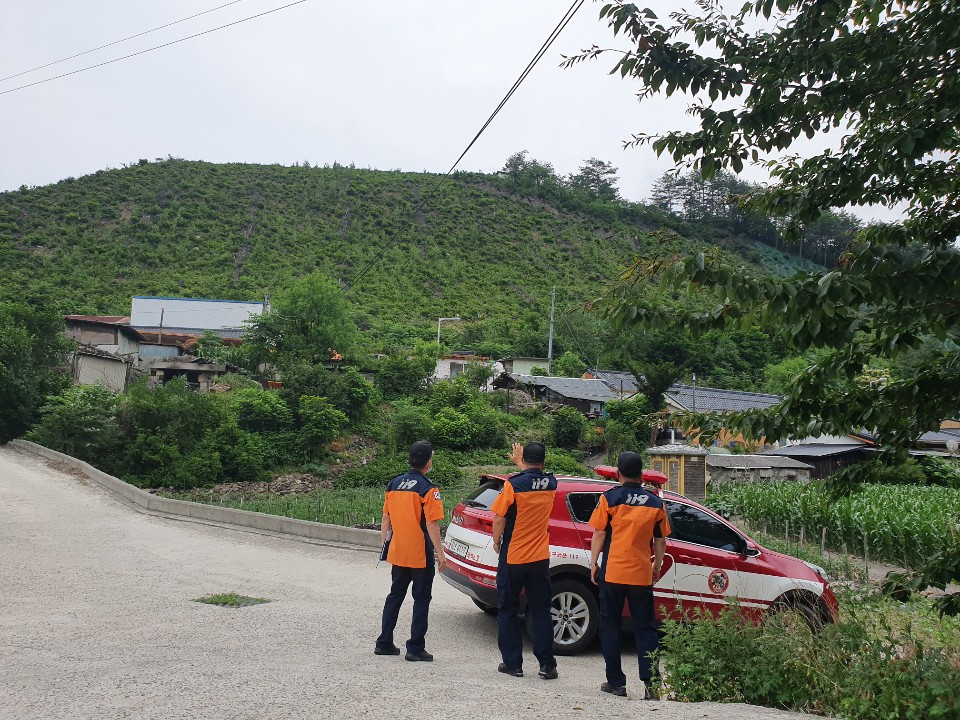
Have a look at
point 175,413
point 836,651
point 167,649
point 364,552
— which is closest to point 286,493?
point 175,413

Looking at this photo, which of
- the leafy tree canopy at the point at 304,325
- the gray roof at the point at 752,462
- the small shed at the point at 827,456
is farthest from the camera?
the leafy tree canopy at the point at 304,325

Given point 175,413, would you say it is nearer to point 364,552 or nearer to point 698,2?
point 364,552

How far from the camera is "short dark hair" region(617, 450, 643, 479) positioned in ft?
21.1

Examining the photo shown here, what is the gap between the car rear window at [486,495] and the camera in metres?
8.56

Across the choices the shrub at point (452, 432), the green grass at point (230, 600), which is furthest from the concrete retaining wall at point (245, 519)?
the shrub at point (452, 432)

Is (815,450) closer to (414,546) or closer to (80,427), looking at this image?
(80,427)

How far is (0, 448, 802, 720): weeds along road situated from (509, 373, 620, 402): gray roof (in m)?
31.4

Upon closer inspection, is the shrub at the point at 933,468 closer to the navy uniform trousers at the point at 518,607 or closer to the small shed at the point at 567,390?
the small shed at the point at 567,390

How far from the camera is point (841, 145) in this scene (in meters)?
5.59

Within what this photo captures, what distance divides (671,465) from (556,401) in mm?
23911

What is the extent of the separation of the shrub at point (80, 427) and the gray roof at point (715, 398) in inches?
1068

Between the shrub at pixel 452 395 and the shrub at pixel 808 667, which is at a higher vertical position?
the shrub at pixel 452 395

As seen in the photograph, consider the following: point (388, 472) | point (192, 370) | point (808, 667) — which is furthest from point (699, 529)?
point (192, 370)

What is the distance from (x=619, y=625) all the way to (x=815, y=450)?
32067 mm
